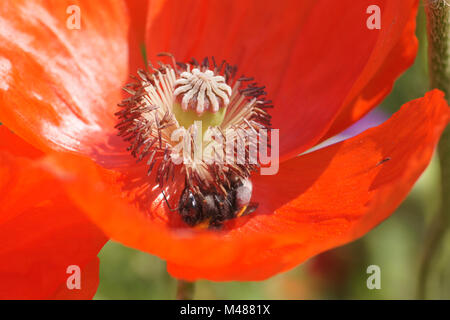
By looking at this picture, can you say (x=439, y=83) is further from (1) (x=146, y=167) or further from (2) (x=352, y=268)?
(2) (x=352, y=268)

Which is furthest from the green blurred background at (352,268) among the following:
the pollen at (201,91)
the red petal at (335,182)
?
the pollen at (201,91)

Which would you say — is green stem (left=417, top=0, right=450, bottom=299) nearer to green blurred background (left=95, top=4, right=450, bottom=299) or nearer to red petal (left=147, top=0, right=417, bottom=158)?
red petal (left=147, top=0, right=417, bottom=158)

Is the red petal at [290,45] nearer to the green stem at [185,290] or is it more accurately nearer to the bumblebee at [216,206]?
the bumblebee at [216,206]

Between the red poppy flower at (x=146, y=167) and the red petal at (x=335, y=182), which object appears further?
the red petal at (x=335, y=182)

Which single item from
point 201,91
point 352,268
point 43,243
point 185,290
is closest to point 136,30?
point 201,91

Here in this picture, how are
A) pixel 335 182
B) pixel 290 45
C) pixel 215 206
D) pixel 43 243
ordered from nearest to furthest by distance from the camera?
pixel 43 243
pixel 215 206
pixel 335 182
pixel 290 45
